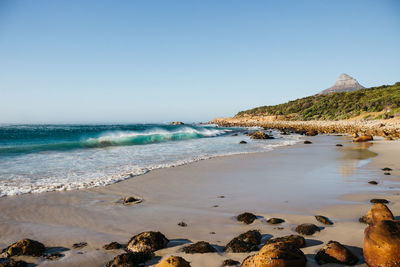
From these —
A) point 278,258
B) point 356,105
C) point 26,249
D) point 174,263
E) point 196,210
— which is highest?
point 356,105

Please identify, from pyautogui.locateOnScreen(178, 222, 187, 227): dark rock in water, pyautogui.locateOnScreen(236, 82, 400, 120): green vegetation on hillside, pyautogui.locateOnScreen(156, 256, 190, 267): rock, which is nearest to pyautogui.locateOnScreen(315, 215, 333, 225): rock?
pyautogui.locateOnScreen(178, 222, 187, 227): dark rock in water

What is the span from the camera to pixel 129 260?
293 centimetres

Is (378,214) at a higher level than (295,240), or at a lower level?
higher

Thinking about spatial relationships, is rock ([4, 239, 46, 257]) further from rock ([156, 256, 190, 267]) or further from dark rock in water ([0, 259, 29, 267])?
rock ([156, 256, 190, 267])

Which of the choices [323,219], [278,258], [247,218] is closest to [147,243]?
[278,258]

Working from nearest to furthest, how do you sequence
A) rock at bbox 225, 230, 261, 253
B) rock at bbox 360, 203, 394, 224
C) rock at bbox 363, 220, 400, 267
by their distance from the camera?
rock at bbox 363, 220, 400, 267, rock at bbox 225, 230, 261, 253, rock at bbox 360, 203, 394, 224

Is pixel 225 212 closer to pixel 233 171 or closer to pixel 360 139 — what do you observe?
pixel 233 171

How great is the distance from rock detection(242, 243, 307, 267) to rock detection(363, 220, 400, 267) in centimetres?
72

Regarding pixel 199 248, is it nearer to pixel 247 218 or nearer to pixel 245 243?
pixel 245 243

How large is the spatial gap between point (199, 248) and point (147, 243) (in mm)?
701

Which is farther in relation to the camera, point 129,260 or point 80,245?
point 80,245

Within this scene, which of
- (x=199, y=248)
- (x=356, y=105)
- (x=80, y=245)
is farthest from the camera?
(x=356, y=105)

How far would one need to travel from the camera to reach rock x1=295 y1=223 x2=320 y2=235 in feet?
11.8

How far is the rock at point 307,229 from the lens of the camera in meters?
3.61
